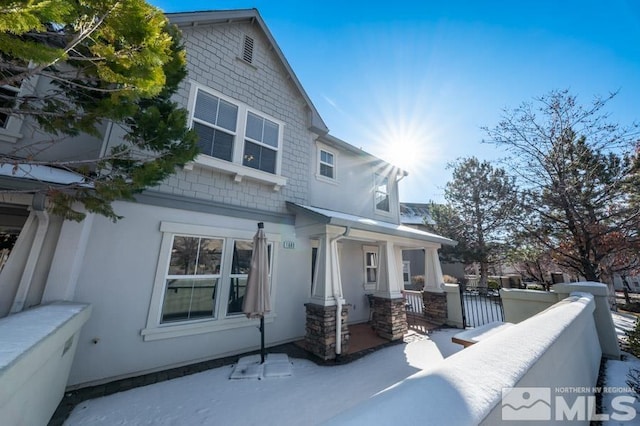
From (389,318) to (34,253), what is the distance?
27.5 feet

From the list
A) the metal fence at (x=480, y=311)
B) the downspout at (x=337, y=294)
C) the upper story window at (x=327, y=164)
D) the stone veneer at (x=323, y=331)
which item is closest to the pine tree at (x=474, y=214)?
the metal fence at (x=480, y=311)

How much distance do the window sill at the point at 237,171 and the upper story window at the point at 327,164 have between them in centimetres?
226

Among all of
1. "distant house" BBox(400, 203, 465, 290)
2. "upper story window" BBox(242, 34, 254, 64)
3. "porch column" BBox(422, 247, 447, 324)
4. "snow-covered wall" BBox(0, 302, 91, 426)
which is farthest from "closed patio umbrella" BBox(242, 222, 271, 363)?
"distant house" BBox(400, 203, 465, 290)

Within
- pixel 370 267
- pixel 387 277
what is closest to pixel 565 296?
pixel 387 277

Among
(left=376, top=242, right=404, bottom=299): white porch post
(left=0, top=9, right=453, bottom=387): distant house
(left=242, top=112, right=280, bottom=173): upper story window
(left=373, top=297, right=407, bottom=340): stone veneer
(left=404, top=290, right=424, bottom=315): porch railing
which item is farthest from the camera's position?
(left=404, top=290, right=424, bottom=315): porch railing

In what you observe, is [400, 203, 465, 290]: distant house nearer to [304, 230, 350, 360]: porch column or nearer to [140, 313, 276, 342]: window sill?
[304, 230, 350, 360]: porch column

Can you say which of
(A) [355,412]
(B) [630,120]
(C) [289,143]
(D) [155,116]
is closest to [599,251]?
(B) [630,120]

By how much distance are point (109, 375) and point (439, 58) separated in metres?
12.1

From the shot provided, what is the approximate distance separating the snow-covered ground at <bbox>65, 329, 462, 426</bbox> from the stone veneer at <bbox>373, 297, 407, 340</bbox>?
166 centimetres

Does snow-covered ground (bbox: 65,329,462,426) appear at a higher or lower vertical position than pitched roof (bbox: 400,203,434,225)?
lower

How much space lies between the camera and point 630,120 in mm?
8891

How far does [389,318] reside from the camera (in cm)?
729

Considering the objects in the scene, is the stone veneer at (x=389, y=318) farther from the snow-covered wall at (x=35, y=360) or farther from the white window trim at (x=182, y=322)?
the snow-covered wall at (x=35, y=360)

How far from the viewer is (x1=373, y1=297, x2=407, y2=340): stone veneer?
7.21 metres
